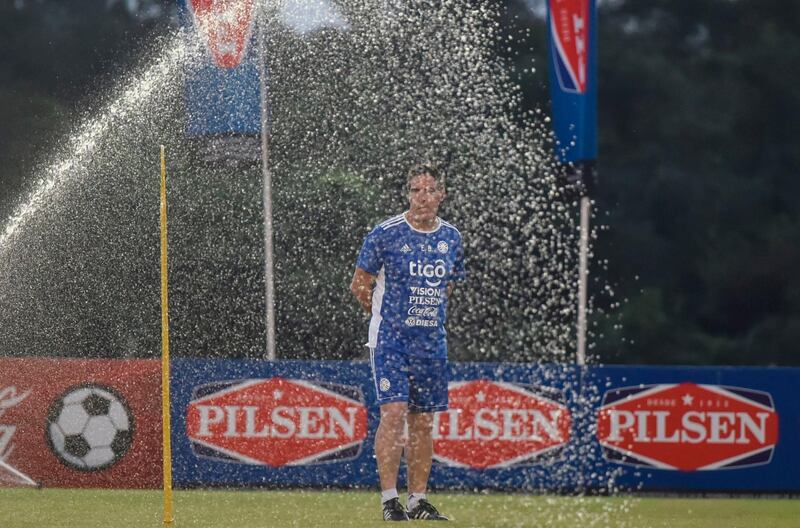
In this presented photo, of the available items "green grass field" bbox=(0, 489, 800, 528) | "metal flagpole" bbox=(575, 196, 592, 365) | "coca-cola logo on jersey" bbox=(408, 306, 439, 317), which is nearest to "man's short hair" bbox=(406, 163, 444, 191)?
"coca-cola logo on jersey" bbox=(408, 306, 439, 317)

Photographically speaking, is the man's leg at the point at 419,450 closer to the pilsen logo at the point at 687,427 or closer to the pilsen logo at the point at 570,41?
the pilsen logo at the point at 687,427

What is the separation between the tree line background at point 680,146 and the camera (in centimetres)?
3303

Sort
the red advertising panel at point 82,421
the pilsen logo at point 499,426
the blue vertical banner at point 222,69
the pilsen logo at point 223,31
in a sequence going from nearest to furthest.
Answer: the red advertising panel at point 82,421 < the pilsen logo at point 499,426 < the pilsen logo at point 223,31 < the blue vertical banner at point 222,69

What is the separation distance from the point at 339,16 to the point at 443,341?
940 cm

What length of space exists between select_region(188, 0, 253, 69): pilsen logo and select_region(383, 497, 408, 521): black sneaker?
632cm

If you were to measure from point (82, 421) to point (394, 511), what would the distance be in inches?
171

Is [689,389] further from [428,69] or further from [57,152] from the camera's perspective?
[57,152]

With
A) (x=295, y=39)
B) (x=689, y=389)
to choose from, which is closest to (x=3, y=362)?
(x=689, y=389)

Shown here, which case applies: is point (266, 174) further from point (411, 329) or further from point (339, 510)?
point (411, 329)

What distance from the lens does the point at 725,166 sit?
3662 centimetres

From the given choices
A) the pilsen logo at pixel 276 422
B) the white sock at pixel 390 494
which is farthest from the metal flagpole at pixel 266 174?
the white sock at pixel 390 494

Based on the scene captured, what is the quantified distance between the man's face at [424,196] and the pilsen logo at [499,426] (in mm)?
3975

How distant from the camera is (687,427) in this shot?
40.1ft

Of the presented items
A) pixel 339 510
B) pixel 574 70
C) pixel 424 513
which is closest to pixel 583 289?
pixel 574 70
